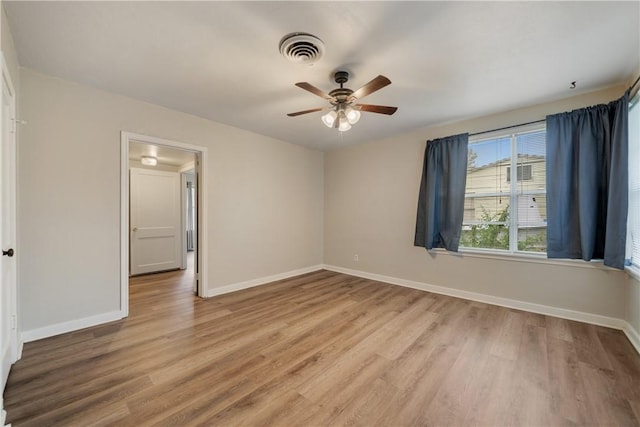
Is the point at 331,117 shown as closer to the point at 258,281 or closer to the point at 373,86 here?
the point at 373,86

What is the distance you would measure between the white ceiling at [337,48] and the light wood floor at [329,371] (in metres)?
2.59

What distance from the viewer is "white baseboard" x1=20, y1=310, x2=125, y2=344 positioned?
2461 mm

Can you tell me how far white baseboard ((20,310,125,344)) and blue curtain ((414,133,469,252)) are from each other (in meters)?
4.14

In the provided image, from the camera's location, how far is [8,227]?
6.73 ft

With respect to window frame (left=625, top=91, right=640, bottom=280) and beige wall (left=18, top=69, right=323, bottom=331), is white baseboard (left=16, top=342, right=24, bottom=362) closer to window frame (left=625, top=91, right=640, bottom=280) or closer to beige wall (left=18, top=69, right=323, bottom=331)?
beige wall (left=18, top=69, right=323, bottom=331)

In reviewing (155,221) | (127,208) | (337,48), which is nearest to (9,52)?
(127,208)

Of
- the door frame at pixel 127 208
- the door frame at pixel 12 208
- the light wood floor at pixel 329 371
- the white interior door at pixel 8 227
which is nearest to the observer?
the light wood floor at pixel 329 371

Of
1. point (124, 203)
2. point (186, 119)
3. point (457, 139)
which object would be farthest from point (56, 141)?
point (457, 139)

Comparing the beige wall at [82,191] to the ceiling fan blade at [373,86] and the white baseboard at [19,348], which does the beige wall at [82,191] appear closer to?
the white baseboard at [19,348]

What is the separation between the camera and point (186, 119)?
3531 mm

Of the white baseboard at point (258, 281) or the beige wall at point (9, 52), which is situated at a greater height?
the beige wall at point (9, 52)

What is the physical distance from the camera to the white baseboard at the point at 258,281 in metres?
3.88

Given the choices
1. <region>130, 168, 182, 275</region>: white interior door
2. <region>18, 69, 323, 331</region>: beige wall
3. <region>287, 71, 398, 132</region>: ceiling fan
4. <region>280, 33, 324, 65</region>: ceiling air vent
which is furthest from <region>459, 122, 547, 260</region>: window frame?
<region>130, 168, 182, 275</region>: white interior door

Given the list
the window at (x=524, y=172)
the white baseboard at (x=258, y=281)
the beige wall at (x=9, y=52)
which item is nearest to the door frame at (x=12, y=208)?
the beige wall at (x=9, y=52)
